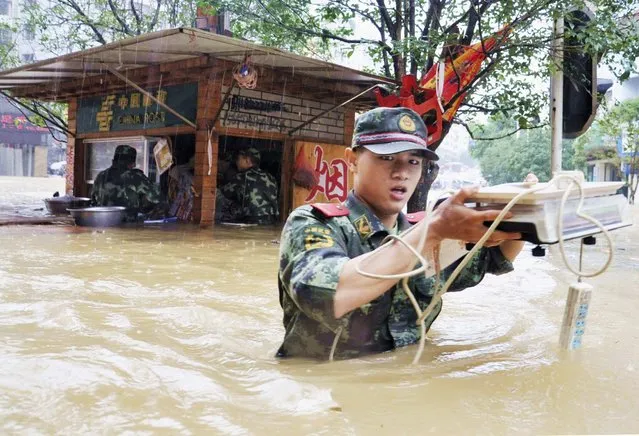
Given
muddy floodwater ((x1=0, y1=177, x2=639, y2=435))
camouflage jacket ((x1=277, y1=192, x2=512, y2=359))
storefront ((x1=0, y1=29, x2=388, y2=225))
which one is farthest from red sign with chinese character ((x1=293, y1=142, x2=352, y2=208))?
camouflage jacket ((x1=277, y1=192, x2=512, y2=359))


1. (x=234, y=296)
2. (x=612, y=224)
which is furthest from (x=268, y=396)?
(x=234, y=296)

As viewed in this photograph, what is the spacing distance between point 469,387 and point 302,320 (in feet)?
2.40

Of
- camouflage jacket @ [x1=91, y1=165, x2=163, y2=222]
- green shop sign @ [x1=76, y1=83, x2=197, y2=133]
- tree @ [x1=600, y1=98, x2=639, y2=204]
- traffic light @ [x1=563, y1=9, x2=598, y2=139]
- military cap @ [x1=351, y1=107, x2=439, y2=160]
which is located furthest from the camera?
tree @ [x1=600, y1=98, x2=639, y2=204]

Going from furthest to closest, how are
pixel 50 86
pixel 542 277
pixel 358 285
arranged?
pixel 50 86 → pixel 542 277 → pixel 358 285

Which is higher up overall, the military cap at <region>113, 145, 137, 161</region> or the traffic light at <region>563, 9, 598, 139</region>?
the traffic light at <region>563, 9, 598, 139</region>

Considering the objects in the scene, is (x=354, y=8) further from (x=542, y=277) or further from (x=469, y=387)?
(x=469, y=387)

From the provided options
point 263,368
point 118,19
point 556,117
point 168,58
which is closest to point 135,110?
point 168,58

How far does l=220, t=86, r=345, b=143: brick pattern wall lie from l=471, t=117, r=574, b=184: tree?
14.5 m

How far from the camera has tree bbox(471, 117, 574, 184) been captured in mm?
29656

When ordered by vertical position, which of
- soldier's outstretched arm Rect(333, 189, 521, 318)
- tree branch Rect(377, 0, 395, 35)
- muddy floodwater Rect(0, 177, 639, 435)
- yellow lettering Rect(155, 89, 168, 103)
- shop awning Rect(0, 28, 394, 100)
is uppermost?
tree branch Rect(377, 0, 395, 35)

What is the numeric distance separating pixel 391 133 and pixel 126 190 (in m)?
9.28

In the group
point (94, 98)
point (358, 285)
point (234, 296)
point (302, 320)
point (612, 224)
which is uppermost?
point (94, 98)

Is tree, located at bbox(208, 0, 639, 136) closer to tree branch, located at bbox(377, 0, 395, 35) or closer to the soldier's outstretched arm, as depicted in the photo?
tree branch, located at bbox(377, 0, 395, 35)

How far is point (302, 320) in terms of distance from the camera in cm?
263
